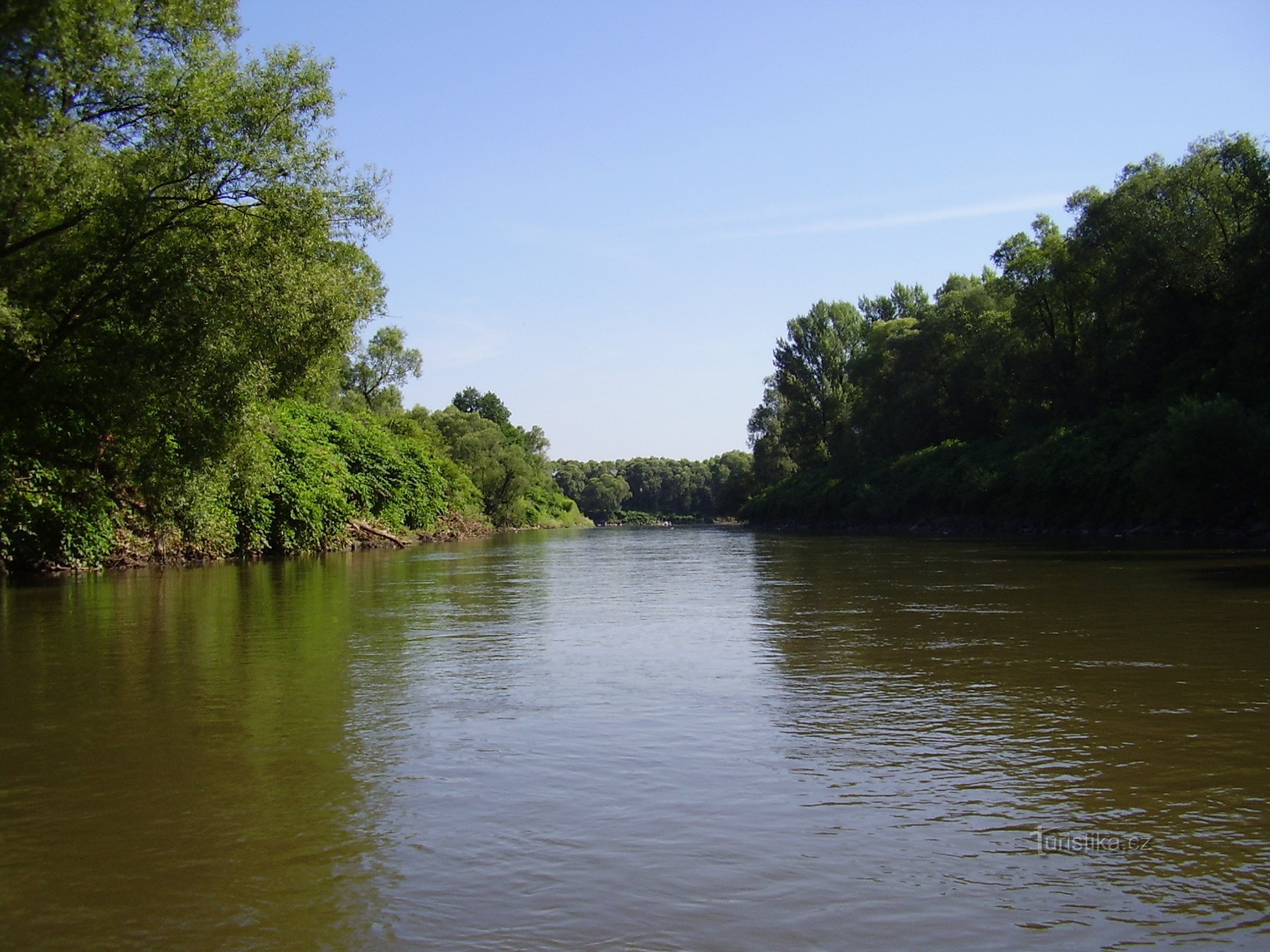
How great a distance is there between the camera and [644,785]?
23.6ft

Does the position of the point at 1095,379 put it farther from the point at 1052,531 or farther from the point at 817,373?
the point at 817,373

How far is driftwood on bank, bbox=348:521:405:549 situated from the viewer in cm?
4897

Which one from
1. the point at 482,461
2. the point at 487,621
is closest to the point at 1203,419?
the point at 487,621

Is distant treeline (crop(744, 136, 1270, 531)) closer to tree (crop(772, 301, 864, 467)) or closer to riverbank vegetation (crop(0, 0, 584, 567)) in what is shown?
tree (crop(772, 301, 864, 467))

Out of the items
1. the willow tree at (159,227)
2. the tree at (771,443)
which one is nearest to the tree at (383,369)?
the tree at (771,443)

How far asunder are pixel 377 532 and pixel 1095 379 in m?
39.0

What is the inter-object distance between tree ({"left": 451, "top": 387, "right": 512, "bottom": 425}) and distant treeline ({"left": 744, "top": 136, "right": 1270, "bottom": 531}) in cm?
5724

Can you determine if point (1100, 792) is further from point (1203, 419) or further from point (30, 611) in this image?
point (1203, 419)

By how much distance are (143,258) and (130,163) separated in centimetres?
181

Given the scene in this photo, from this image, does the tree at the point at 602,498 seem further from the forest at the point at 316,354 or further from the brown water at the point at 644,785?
the brown water at the point at 644,785

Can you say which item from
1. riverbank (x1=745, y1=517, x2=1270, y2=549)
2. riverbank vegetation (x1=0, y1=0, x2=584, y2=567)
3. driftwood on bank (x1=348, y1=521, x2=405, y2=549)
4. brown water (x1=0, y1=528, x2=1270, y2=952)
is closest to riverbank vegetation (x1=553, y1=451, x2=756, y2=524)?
riverbank (x1=745, y1=517, x2=1270, y2=549)

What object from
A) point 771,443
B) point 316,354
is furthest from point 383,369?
point 316,354

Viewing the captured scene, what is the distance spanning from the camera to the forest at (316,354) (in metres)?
19.9

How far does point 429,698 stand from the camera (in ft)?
34.4
